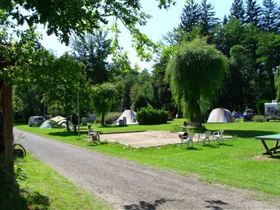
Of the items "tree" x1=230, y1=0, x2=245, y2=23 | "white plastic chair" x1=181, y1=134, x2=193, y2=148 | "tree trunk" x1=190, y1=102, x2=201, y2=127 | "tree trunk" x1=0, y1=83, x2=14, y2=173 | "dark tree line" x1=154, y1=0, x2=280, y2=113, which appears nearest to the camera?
"tree trunk" x1=0, y1=83, x2=14, y2=173

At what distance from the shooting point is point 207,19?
296 feet

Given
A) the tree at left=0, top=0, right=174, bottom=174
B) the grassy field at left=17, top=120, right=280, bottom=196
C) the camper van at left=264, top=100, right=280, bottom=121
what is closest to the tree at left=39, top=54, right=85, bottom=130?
the tree at left=0, top=0, right=174, bottom=174

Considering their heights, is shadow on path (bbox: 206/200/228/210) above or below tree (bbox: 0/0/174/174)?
below

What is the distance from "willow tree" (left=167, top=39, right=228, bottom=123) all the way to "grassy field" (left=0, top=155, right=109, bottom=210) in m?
18.9

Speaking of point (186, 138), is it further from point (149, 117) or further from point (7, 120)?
point (149, 117)

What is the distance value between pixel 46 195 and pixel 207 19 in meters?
83.9

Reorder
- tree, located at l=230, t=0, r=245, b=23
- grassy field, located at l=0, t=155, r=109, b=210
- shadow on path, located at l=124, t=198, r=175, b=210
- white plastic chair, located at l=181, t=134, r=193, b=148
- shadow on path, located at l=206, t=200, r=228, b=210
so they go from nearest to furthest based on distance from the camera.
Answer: grassy field, located at l=0, t=155, r=109, b=210 → shadow on path, located at l=206, t=200, r=228, b=210 → shadow on path, located at l=124, t=198, r=175, b=210 → white plastic chair, located at l=181, t=134, r=193, b=148 → tree, located at l=230, t=0, r=245, b=23

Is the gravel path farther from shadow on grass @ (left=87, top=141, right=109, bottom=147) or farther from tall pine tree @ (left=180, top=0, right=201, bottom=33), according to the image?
tall pine tree @ (left=180, top=0, right=201, bottom=33)

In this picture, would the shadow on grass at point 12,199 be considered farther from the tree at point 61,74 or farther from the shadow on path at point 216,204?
the shadow on path at point 216,204

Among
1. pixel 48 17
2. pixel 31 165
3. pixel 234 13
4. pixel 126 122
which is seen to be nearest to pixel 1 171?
pixel 48 17

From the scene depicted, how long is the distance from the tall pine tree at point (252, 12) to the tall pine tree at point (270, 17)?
3.53 ft

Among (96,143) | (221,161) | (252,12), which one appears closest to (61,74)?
(221,161)

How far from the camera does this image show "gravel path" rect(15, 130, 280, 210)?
29.5 feet

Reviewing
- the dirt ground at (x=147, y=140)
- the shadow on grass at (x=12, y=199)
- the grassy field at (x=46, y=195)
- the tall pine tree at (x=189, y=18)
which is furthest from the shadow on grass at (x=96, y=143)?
the tall pine tree at (x=189, y=18)
